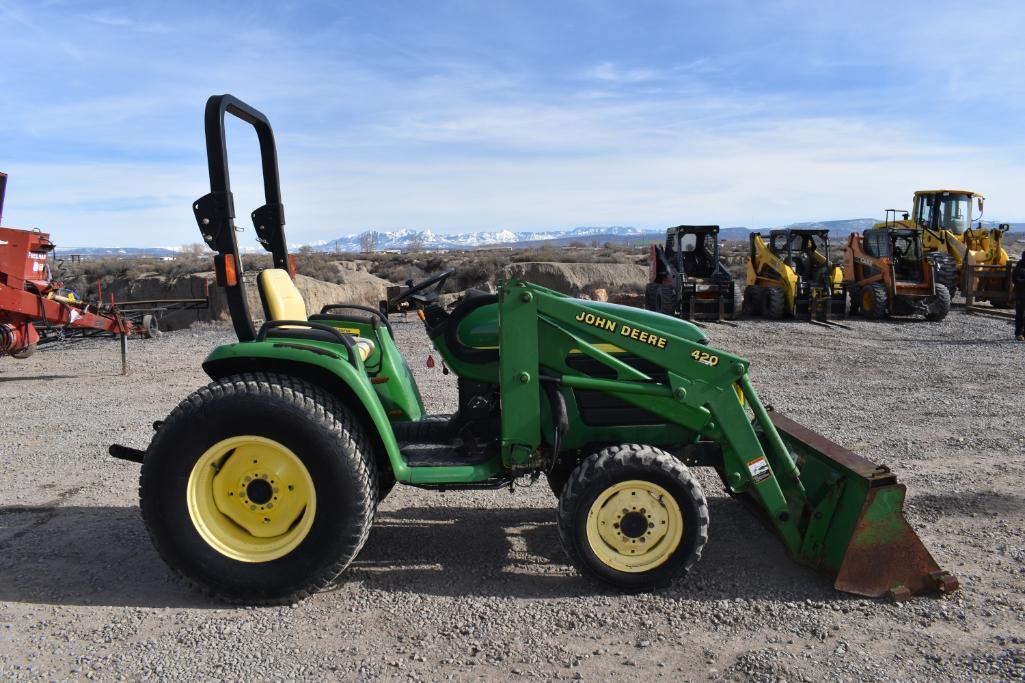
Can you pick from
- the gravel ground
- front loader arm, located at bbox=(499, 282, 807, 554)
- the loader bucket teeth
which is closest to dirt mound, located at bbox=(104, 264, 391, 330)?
the gravel ground

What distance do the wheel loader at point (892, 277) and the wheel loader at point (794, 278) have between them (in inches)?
20.7

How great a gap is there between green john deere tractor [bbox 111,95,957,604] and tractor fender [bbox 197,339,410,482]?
10 mm

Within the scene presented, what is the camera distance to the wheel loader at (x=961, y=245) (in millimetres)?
18594

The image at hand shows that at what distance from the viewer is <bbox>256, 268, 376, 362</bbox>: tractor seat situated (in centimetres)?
399

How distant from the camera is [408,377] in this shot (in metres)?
4.82

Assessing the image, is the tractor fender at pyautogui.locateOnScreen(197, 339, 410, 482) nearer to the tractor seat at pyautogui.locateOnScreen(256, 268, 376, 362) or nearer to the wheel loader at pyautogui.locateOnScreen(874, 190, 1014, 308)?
the tractor seat at pyautogui.locateOnScreen(256, 268, 376, 362)

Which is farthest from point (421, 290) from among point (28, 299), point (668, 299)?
point (668, 299)

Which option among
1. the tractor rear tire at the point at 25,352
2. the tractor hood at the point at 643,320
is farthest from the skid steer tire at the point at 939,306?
the tractor rear tire at the point at 25,352

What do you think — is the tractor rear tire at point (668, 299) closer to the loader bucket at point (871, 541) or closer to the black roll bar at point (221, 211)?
the loader bucket at point (871, 541)

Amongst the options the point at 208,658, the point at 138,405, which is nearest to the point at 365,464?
the point at 208,658

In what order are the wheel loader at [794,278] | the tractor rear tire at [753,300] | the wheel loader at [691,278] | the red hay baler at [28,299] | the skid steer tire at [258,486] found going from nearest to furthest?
the skid steer tire at [258,486], the red hay baler at [28,299], the wheel loader at [691,278], the wheel loader at [794,278], the tractor rear tire at [753,300]

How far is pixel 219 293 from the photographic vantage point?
16875 millimetres

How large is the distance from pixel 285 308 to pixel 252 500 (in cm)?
112

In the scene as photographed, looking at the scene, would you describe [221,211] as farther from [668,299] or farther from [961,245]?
[961,245]
